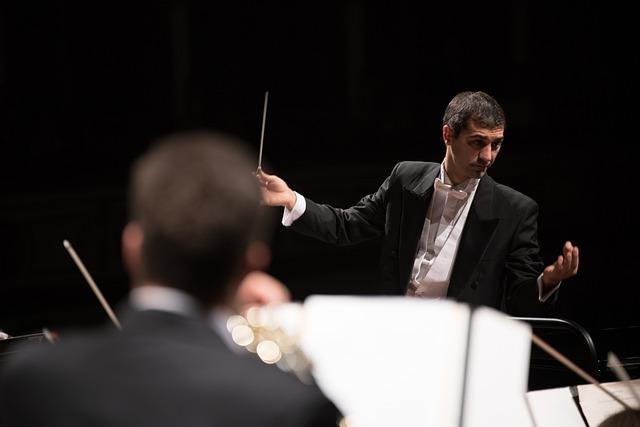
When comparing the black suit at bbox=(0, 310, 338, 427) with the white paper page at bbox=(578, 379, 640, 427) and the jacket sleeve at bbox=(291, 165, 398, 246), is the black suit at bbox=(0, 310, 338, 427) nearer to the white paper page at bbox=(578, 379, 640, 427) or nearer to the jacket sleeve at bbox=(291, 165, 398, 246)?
the white paper page at bbox=(578, 379, 640, 427)

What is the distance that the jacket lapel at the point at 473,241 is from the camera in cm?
282

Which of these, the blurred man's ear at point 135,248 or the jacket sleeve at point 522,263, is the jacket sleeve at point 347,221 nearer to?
the jacket sleeve at point 522,263

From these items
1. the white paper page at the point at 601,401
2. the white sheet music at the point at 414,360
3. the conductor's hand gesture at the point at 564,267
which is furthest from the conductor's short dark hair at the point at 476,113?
the white sheet music at the point at 414,360

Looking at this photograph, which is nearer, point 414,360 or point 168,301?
point 168,301

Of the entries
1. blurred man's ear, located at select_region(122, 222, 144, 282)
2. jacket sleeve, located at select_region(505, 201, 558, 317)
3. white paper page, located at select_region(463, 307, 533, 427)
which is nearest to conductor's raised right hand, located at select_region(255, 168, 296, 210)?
jacket sleeve, located at select_region(505, 201, 558, 317)

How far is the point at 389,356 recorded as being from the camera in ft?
4.79

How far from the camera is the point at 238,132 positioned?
21.6 feet

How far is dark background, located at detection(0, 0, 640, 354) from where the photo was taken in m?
5.73

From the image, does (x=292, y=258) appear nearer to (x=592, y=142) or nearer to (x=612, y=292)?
(x=612, y=292)

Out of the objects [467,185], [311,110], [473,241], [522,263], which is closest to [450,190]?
[467,185]

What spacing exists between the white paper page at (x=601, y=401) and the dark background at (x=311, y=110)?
313 cm

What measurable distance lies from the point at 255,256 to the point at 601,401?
112 cm

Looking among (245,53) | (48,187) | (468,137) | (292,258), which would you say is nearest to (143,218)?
(468,137)

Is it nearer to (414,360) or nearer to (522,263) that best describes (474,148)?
(522,263)
